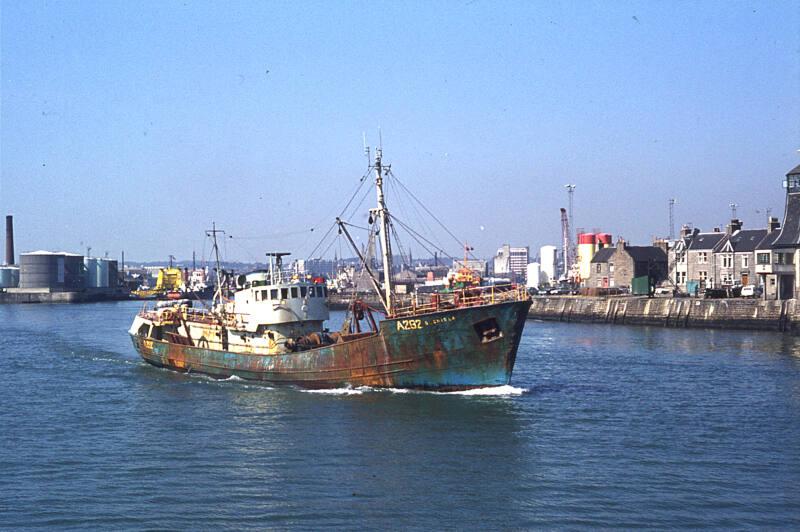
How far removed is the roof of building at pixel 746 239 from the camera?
89.6 meters

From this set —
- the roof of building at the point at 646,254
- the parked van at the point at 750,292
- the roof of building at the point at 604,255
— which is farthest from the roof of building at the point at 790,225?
the roof of building at the point at 604,255

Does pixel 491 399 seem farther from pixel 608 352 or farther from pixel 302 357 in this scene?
pixel 608 352

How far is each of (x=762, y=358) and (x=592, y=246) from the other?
69252mm

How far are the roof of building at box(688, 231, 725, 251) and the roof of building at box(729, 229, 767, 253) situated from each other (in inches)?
98.2

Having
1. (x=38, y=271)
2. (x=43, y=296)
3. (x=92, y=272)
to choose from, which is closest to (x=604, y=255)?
(x=43, y=296)

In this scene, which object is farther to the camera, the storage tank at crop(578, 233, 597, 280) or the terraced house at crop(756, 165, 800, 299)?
the storage tank at crop(578, 233, 597, 280)

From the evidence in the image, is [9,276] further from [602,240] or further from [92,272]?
[602,240]

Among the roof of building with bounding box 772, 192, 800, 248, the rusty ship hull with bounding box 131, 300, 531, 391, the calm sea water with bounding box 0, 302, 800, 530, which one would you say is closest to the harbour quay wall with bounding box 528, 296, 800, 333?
the roof of building with bounding box 772, 192, 800, 248

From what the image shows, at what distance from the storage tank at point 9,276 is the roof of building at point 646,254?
12503 cm

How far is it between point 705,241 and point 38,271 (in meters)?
122

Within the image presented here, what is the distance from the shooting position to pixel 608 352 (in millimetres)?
57156

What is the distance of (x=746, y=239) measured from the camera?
9112 cm

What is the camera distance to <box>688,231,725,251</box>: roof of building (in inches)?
3750

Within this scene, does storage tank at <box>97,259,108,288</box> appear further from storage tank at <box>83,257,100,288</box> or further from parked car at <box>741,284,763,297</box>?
parked car at <box>741,284,763,297</box>
